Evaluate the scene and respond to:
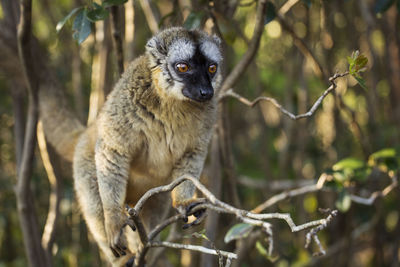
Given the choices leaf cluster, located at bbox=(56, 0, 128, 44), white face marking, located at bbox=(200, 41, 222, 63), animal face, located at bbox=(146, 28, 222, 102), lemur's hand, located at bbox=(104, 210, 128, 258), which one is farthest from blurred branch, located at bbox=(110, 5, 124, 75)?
lemur's hand, located at bbox=(104, 210, 128, 258)

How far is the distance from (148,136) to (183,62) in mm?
619

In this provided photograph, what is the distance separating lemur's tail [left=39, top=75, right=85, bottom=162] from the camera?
466 centimetres

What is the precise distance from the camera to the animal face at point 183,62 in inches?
142

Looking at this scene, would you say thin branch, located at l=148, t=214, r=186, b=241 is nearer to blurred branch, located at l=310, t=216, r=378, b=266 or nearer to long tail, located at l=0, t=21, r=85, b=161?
long tail, located at l=0, t=21, r=85, b=161

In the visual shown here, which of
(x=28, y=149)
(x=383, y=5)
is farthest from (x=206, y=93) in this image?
(x=383, y=5)

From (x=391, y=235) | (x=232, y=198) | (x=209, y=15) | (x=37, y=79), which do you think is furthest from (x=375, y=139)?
(x=37, y=79)

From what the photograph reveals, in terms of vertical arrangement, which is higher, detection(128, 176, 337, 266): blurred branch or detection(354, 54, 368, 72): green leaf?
detection(354, 54, 368, 72): green leaf

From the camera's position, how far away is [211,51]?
12.2ft

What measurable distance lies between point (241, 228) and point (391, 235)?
486 cm

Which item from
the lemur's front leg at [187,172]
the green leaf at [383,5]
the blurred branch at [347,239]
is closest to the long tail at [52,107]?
the lemur's front leg at [187,172]

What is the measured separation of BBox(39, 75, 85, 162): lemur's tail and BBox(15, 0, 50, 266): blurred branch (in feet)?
0.53

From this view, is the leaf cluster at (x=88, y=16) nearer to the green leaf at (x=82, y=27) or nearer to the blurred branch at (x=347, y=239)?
the green leaf at (x=82, y=27)

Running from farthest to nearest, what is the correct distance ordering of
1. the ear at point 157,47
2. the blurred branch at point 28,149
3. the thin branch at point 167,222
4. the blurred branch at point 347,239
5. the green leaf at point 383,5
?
the blurred branch at point 347,239 → the green leaf at point 383,5 → the blurred branch at point 28,149 → the ear at point 157,47 → the thin branch at point 167,222

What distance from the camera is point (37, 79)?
4598 millimetres
